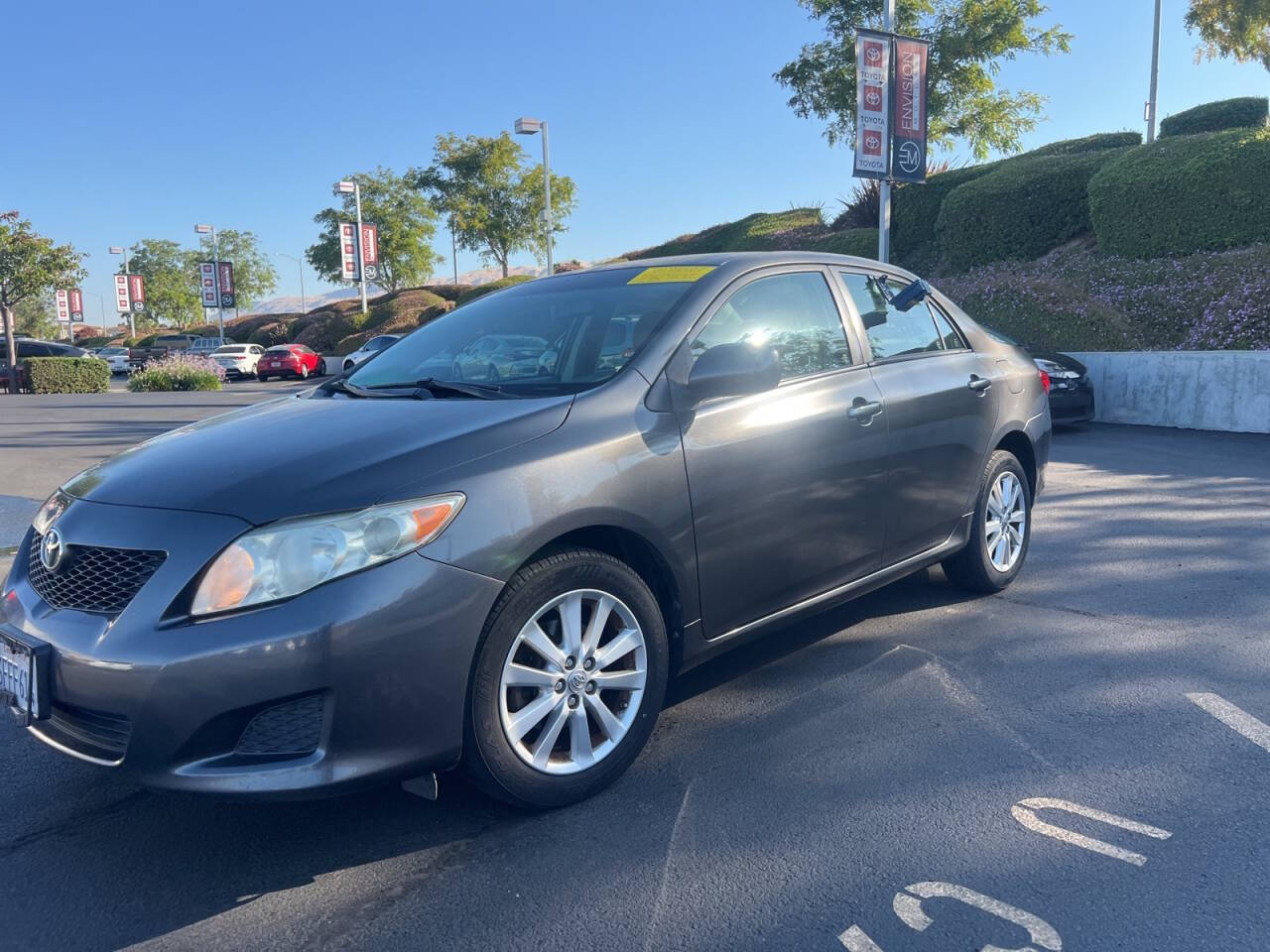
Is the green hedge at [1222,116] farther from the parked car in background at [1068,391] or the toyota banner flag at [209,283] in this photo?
the toyota banner flag at [209,283]

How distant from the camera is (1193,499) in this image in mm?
7613

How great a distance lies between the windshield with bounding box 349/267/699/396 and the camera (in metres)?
3.55

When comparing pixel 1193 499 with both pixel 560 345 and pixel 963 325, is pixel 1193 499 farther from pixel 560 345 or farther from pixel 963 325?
pixel 560 345

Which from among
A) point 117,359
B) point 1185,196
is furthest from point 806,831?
point 117,359

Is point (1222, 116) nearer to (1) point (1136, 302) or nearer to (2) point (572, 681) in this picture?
(1) point (1136, 302)

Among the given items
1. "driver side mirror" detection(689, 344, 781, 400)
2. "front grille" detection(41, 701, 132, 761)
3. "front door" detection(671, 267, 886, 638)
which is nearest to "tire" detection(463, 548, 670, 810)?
"front door" detection(671, 267, 886, 638)

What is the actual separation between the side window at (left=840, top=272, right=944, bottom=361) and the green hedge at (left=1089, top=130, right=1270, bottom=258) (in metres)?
13.2

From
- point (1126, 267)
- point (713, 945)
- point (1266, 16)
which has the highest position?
point (1266, 16)

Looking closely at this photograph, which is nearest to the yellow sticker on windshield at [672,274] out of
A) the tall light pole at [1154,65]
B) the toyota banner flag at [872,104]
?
the toyota banner flag at [872,104]

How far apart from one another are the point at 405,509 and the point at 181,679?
0.67m

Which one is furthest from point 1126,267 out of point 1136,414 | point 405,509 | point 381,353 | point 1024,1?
point 405,509

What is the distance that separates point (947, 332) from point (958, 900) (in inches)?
119

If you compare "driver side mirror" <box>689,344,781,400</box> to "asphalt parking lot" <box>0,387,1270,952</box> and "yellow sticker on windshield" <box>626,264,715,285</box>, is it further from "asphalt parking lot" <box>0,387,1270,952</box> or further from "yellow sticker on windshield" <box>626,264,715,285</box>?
"asphalt parking lot" <box>0,387,1270,952</box>

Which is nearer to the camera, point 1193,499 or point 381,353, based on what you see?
point 381,353
